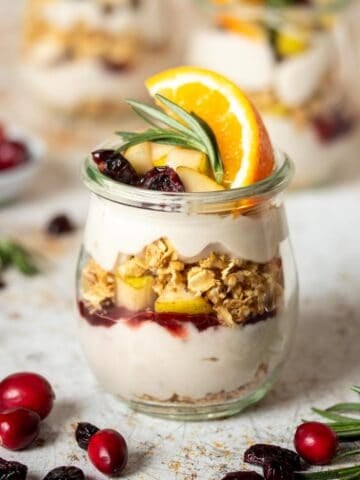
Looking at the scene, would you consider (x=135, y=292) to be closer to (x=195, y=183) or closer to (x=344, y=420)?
(x=195, y=183)

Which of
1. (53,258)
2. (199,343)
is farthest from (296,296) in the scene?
(53,258)

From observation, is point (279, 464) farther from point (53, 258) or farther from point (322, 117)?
point (322, 117)

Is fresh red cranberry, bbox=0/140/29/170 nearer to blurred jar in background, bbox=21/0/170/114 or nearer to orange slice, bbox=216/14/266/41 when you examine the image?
blurred jar in background, bbox=21/0/170/114

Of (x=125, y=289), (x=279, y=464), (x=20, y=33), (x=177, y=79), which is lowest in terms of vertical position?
(x=20, y=33)

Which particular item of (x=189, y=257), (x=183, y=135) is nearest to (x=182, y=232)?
(x=189, y=257)

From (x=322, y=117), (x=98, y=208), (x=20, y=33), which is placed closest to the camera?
(x=98, y=208)

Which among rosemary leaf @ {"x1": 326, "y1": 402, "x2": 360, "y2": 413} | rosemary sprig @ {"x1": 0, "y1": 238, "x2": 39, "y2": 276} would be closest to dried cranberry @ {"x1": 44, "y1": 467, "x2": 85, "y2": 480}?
rosemary leaf @ {"x1": 326, "y1": 402, "x2": 360, "y2": 413}
